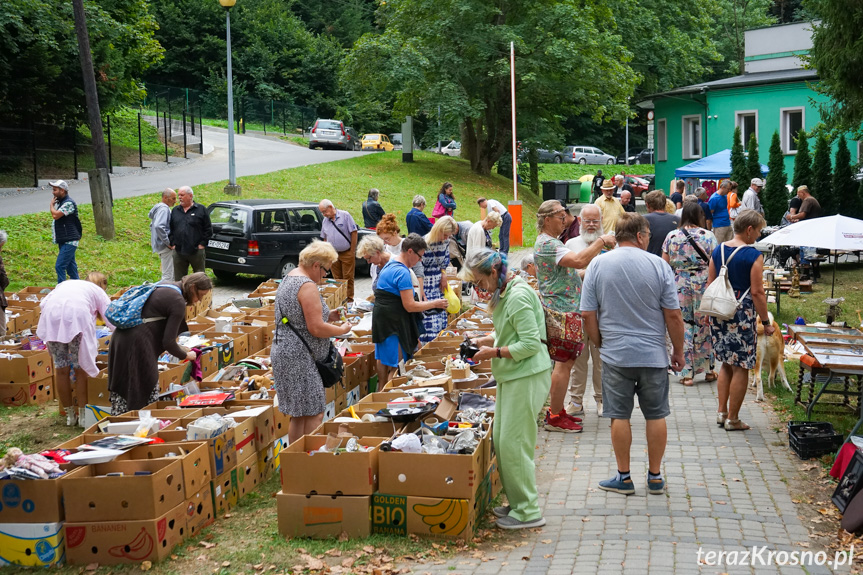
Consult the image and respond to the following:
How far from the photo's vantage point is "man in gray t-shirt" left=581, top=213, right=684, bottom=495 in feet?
18.2

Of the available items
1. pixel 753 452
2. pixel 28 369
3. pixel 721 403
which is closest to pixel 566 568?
pixel 753 452

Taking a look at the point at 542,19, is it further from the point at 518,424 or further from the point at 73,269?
the point at 518,424

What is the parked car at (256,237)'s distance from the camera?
49.1 feet

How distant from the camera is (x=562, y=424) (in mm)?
7461

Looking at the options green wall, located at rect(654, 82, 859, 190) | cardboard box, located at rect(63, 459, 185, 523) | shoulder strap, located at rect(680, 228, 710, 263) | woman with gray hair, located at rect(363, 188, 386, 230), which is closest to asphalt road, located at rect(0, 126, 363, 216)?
woman with gray hair, located at rect(363, 188, 386, 230)

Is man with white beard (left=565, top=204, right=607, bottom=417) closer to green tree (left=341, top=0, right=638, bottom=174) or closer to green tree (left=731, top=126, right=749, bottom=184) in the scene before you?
green tree (left=731, top=126, right=749, bottom=184)

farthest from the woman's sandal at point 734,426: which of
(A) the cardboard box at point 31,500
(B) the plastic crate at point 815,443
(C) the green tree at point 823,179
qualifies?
(C) the green tree at point 823,179

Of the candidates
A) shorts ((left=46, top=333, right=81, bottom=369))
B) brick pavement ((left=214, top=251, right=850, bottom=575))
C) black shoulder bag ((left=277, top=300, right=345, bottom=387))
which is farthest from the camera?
shorts ((left=46, top=333, right=81, bottom=369))

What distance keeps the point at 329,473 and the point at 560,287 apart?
2.99 metres

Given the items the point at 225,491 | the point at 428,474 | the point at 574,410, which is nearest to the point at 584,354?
the point at 574,410

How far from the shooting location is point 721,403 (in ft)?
24.5

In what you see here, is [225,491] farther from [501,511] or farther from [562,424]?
[562,424]

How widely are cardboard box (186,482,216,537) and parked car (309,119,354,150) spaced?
36.7 metres

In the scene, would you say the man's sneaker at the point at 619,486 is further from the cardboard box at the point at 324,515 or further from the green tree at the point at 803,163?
the green tree at the point at 803,163
